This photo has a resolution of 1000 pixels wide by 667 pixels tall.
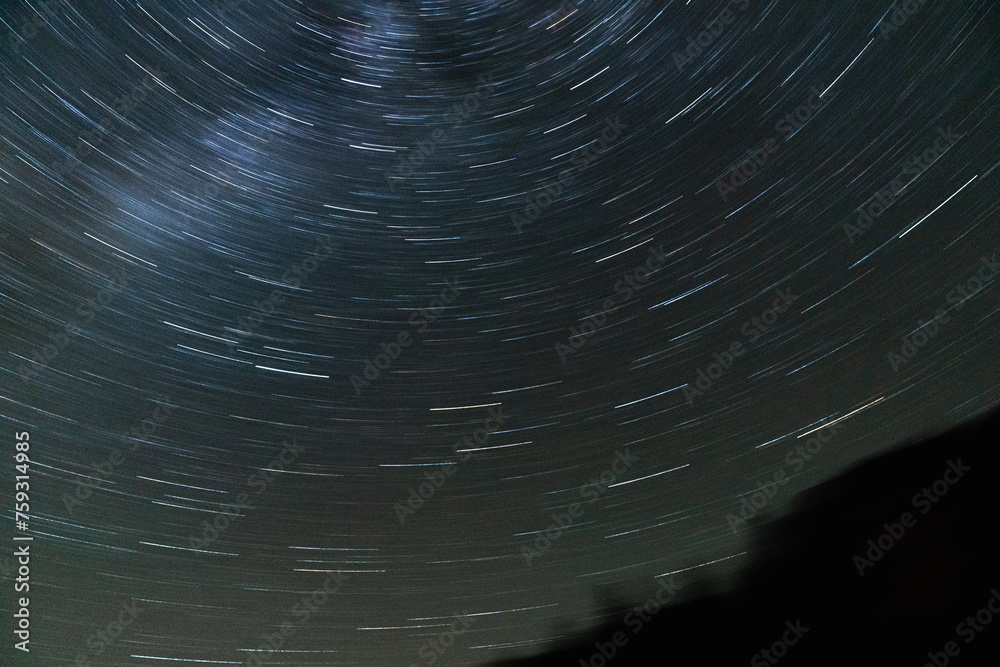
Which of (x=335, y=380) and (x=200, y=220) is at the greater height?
(x=200, y=220)

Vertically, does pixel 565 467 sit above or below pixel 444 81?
below

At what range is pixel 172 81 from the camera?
4.25ft

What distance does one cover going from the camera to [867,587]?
1.25 meters

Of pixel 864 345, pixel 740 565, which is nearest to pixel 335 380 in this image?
pixel 740 565

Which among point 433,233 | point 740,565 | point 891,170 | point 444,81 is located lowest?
point 740,565

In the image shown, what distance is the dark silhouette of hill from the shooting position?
1.25 meters

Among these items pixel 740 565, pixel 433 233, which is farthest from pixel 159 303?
pixel 740 565

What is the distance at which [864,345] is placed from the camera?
4.18ft

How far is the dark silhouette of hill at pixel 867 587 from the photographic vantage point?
1250 mm

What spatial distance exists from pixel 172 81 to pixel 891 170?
1118mm

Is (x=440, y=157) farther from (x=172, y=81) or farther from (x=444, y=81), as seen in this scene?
(x=172, y=81)

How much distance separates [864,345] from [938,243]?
194 mm

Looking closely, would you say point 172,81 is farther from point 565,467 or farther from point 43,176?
point 565,467

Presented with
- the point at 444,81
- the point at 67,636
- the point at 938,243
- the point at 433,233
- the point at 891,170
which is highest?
the point at 444,81
